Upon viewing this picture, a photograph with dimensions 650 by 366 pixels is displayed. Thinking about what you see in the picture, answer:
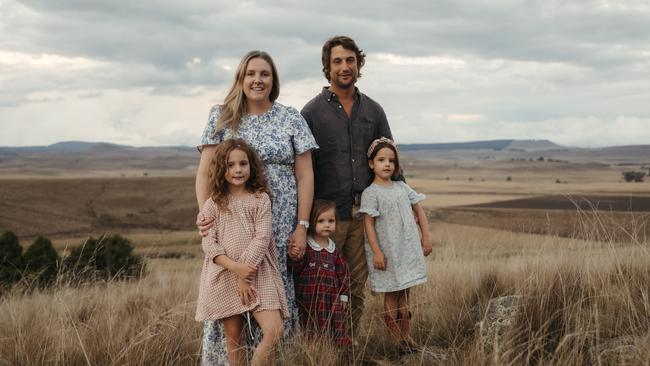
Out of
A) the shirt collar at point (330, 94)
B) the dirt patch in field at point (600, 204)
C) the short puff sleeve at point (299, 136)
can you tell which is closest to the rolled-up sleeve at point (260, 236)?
the short puff sleeve at point (299, 136)

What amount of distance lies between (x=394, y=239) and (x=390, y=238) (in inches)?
1.3

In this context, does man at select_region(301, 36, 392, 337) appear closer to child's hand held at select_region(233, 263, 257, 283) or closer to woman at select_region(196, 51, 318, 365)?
woman at select_region(196, 51, 318, 365)

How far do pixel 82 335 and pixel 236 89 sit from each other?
219cm

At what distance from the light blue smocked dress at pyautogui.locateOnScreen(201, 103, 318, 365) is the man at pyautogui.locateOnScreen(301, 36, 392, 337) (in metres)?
0.44

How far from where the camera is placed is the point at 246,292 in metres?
3.66

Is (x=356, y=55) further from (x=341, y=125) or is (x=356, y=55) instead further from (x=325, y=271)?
(x=325, y=271)

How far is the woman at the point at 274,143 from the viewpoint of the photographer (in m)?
4.06

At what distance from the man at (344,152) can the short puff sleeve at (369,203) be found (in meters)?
0.12

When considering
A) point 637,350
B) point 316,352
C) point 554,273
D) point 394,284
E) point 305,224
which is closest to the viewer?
point 637,350

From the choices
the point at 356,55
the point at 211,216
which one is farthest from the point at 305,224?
the point at 356,55

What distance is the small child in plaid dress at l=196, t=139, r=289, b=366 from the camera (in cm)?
367

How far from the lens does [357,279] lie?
15.2 ft

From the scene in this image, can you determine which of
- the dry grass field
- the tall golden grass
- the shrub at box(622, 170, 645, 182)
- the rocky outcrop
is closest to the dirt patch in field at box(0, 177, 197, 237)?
the dry grass field

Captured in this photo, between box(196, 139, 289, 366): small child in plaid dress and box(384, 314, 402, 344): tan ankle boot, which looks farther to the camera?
box(384, 314, 402, 344): tan ankle boot
